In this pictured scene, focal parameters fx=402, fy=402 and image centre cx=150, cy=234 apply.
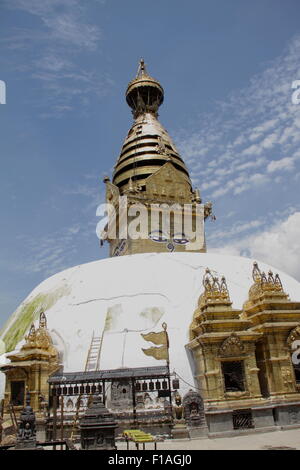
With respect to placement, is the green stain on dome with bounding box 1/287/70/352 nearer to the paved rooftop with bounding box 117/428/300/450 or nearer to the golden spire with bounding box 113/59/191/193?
the paved rooftop with bounding box 117/428/300/450

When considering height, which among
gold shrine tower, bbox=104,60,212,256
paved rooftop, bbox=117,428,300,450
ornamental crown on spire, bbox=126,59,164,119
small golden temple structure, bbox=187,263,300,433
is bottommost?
paved rooftop, bbox=117,428,300,450

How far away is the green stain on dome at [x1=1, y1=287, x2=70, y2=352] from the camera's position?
22141 millimetres

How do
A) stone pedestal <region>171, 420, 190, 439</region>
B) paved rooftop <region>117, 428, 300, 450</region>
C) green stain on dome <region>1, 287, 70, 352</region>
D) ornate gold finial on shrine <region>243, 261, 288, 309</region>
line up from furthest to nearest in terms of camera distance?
1. green stain on dome <region>1, 287, 70, 352</region>
2. ornate gold finial on shrine <region>243, 261, 288, 309</region>
3. stone pedestal <region>171, 420, 190, 439</region>
4. paved rooftop <region>117, 428, 300, 450</region>

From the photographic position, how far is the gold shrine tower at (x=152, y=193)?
1356 inches

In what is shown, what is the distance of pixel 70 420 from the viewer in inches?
654

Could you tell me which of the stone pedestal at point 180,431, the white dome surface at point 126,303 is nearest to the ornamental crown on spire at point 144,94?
the white dome surface at point 126,303

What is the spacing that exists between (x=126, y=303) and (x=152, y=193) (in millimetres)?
17255

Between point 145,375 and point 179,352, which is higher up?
point 179,352

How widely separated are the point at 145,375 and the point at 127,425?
207 cm

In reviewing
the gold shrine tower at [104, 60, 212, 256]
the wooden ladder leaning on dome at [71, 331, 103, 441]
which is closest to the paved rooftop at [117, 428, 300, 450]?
the wooden ladder leaning on dome at [71, 331, 103, 441]

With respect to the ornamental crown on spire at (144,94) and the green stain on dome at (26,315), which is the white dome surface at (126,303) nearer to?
the green stain on dome at (26,315)
